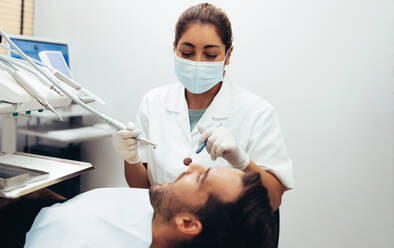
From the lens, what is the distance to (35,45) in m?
1.91

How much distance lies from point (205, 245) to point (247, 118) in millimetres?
566

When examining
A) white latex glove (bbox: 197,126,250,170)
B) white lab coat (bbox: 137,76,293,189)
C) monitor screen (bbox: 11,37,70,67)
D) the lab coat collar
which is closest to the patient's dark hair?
white latex glove (bbox: 197,126,250,170)

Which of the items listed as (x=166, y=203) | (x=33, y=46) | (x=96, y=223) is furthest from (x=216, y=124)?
(x=33, y=46)

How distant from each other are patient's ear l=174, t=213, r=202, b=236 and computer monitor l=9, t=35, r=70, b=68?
1547mm

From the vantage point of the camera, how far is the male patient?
2.54ft

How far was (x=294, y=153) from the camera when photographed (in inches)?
71.7

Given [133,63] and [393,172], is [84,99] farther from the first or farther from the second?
[393,172]

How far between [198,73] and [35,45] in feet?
4.22

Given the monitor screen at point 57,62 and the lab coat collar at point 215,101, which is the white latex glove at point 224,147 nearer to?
the lab coat collar at point 215,101

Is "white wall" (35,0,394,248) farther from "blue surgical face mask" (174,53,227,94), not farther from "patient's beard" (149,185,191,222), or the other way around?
"patient's beard" (149,185,191,222)

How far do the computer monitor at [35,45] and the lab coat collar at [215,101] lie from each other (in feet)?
3.51

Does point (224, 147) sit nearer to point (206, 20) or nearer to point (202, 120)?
point (202, 120)

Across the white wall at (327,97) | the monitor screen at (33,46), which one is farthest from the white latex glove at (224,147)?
the monitor screen at (33,46)

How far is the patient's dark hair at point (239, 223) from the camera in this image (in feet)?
2.52
